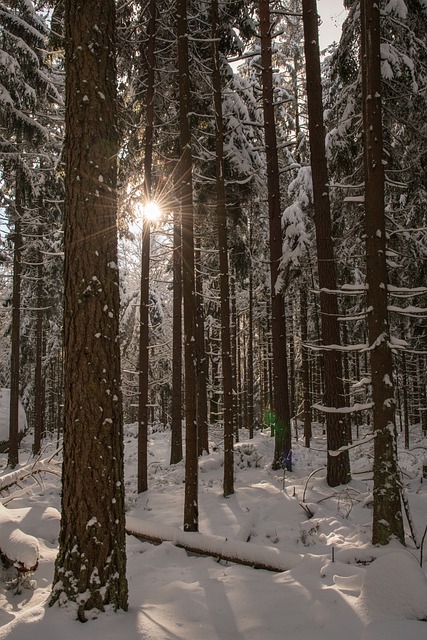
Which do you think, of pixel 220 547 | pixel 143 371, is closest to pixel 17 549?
pixel 220 547

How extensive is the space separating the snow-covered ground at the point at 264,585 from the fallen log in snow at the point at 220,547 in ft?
0.08

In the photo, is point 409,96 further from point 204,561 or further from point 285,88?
point 285,88

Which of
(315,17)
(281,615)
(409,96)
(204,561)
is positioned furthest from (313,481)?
(315,17)

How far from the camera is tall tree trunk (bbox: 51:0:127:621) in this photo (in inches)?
141

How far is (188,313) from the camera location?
22.0 feet

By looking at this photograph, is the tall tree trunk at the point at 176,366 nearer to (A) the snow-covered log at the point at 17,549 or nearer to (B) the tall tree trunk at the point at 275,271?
(B) the tall tree trunk at the point at 275,271

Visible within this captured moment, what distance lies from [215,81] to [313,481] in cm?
898

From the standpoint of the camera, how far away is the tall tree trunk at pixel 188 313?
6602 millimetres

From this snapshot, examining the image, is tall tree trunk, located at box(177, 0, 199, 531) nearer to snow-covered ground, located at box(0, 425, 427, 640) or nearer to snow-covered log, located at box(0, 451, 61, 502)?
snow-covered ground, located at box(0, 425, 427, 640)

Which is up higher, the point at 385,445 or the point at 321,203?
the point at 321,203

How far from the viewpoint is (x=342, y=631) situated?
319 cm

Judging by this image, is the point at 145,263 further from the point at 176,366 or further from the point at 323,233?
the point at 176,366

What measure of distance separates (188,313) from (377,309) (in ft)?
9.52

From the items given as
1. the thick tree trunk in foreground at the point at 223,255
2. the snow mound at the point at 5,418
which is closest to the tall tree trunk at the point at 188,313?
the thick tree trunk in foreground at the point at 223,255
